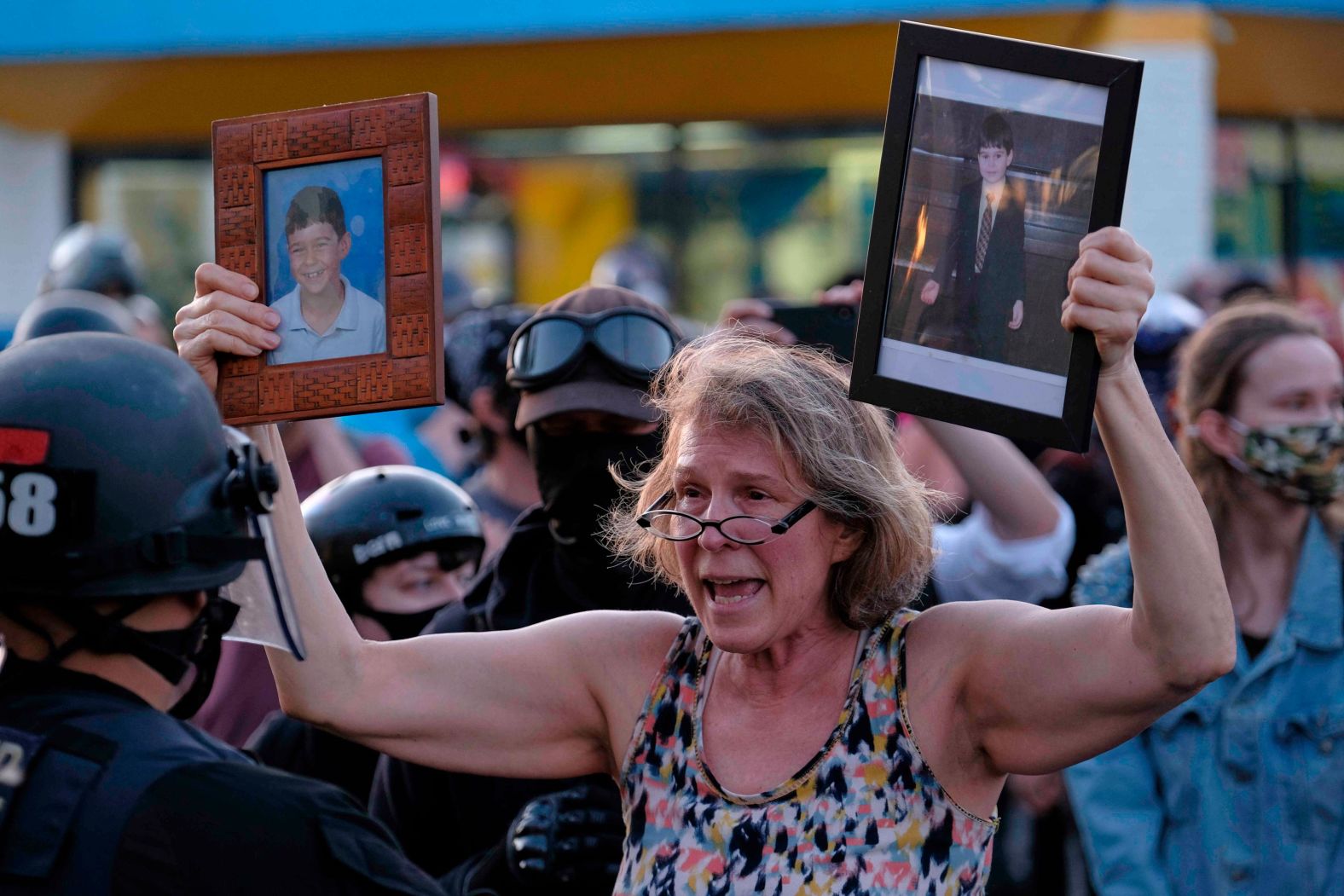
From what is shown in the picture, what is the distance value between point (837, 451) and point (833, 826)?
2.17ft

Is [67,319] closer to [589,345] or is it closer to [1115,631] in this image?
[589,345]

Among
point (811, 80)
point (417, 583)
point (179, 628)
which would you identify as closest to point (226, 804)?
point (179, 628)

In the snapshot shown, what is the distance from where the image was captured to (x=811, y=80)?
39.0 feet

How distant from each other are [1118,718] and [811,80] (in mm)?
9876

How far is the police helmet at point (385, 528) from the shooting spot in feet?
13.8

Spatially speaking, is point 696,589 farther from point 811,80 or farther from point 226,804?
point 811,80

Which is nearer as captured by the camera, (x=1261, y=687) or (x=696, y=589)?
(x=696, y=589)

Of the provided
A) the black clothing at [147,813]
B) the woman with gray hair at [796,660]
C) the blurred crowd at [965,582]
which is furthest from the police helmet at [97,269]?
the black clothing at [147,813]

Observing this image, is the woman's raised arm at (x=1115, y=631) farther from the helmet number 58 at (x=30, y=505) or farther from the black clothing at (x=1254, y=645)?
the black clothing at (x=1254, y=645)

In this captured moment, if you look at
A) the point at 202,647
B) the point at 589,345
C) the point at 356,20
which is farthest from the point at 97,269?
the point at 202,647

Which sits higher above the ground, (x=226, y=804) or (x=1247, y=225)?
(x=1247, y=225)

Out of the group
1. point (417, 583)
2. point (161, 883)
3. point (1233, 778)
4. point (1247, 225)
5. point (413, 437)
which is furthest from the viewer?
point (1247, 225)

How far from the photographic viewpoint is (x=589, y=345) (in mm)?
3744

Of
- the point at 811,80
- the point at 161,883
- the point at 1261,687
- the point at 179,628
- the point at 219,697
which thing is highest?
the point at 811,80
